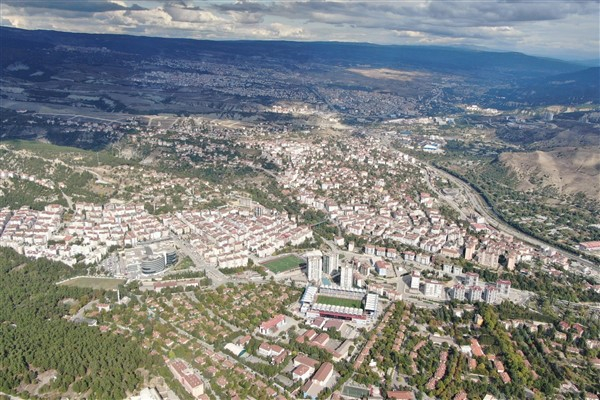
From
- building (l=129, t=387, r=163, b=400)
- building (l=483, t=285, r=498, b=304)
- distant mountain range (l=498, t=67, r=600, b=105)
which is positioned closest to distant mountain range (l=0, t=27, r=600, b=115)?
distant mountain range (l=498, t=67, r=600, b=105)

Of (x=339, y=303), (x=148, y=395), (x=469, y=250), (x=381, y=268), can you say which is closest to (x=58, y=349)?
(x=148, y=395)

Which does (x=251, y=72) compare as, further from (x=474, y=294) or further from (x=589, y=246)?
(x=474, y=294)

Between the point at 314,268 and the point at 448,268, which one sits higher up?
the point at 314,268

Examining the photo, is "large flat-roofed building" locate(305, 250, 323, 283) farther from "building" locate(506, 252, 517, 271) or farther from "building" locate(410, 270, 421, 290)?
"building" locate(506, 252, 517, 271)

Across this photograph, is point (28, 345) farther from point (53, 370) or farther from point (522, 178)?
point (522, 178)

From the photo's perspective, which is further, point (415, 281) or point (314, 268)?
point (314, 268)

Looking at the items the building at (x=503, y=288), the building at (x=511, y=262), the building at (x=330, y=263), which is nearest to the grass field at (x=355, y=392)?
the building at (x=330, y=263)
